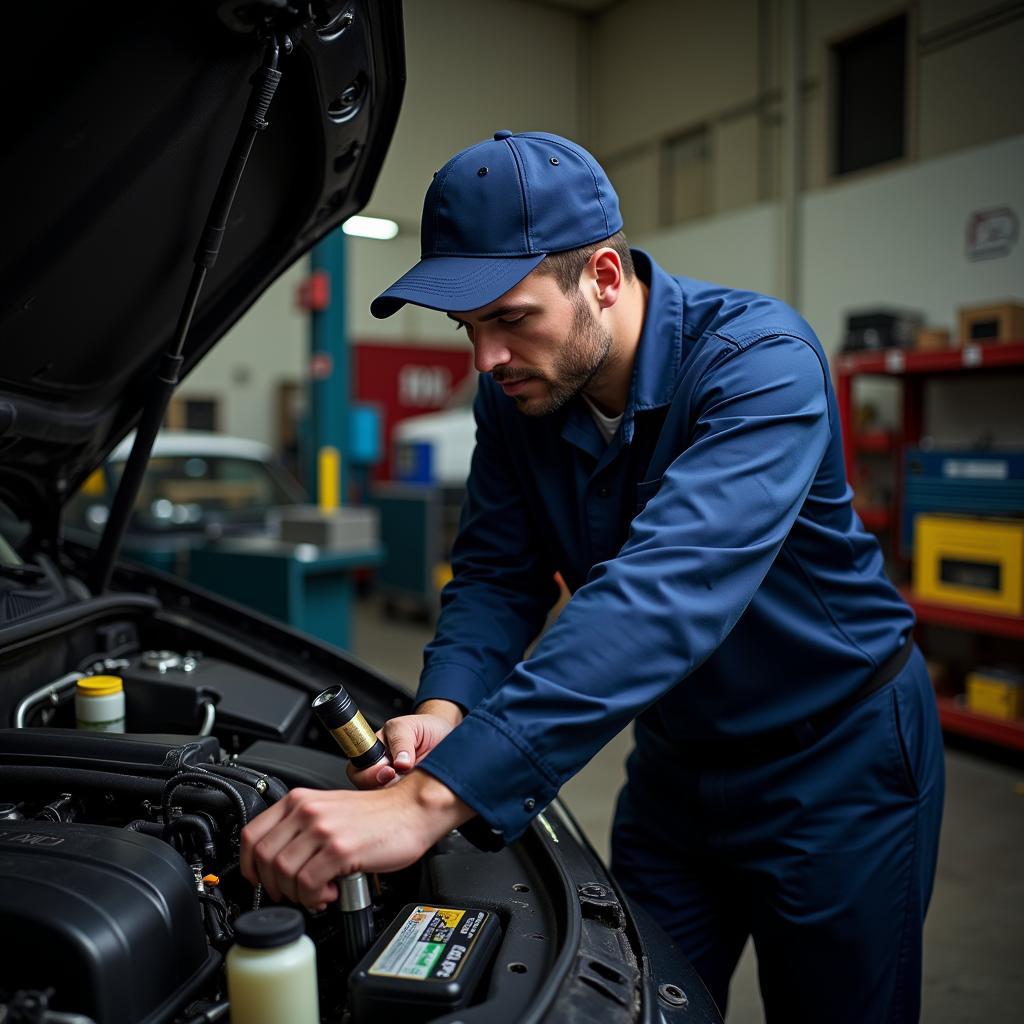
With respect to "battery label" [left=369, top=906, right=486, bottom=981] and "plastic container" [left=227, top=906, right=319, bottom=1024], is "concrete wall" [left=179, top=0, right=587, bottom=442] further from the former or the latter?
"plastic container" [left=227, top=906, right=319, bottom=1024]

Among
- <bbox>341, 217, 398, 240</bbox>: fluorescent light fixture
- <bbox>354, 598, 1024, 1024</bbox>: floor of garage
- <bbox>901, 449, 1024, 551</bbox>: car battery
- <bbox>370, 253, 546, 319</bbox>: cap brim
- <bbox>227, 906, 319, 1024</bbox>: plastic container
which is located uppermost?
<bbox>341, 217, 398, 240</bbox>: fluorescent light fixture

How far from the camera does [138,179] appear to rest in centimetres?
102

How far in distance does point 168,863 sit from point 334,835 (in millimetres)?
189

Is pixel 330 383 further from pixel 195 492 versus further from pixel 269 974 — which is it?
pixel 269 974

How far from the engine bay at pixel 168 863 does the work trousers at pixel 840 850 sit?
1.09ft

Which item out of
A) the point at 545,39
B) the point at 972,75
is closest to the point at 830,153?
the point at 972,75

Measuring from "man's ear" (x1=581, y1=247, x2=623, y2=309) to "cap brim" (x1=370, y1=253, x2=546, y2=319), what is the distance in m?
0.09

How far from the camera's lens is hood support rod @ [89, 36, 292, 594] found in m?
0.93

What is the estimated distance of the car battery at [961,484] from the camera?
10.5 ft

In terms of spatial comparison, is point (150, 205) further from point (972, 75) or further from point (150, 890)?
point (972, 75)

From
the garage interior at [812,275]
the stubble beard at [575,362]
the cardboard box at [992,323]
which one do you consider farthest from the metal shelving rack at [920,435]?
the stubble beard at [575,362]

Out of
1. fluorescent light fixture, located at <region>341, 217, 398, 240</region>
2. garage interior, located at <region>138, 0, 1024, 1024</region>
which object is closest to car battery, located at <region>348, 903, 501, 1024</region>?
garage interior, located at <region>138, 0, 1024, 1024</region>

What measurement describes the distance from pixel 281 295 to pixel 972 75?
566 cm

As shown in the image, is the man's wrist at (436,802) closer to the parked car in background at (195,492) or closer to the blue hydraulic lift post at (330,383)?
the blue hydraulic lift post at (330,383)
